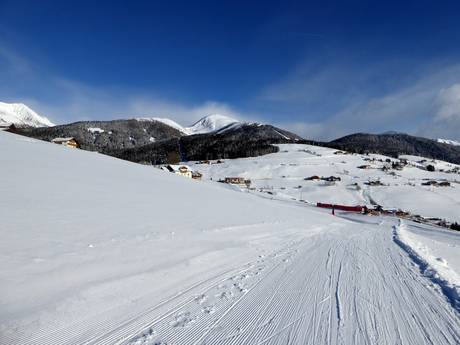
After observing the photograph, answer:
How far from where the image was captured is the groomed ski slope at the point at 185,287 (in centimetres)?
479

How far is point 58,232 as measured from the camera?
9.16 meters

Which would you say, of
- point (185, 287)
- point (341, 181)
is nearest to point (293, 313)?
point (185, 287)

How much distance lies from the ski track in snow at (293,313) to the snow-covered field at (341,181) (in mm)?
57103

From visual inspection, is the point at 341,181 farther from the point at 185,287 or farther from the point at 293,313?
the point at 293,313

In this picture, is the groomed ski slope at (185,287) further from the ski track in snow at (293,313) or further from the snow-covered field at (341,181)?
the snow-covered field at (341,181)

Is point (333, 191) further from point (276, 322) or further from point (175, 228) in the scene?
point (276, 322)

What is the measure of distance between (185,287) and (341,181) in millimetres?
118882

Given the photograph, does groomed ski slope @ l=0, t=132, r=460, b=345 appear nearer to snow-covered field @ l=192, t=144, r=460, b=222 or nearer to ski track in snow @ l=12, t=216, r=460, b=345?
ski track in snow @ l=12, t=216, r=460, b=345

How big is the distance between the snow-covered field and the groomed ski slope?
54735 millimetres

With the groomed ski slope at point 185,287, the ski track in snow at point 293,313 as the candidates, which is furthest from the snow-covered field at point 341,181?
the ski track in snow at point 293,313

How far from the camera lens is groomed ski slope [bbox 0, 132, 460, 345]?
15.7 feet

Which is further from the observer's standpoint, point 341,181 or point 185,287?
point 341,181

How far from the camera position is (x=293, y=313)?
221 inches

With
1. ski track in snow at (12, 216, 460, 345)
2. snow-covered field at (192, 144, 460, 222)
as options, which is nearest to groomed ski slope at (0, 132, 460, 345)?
ski track in snow at (12, 216, 460, 345)
